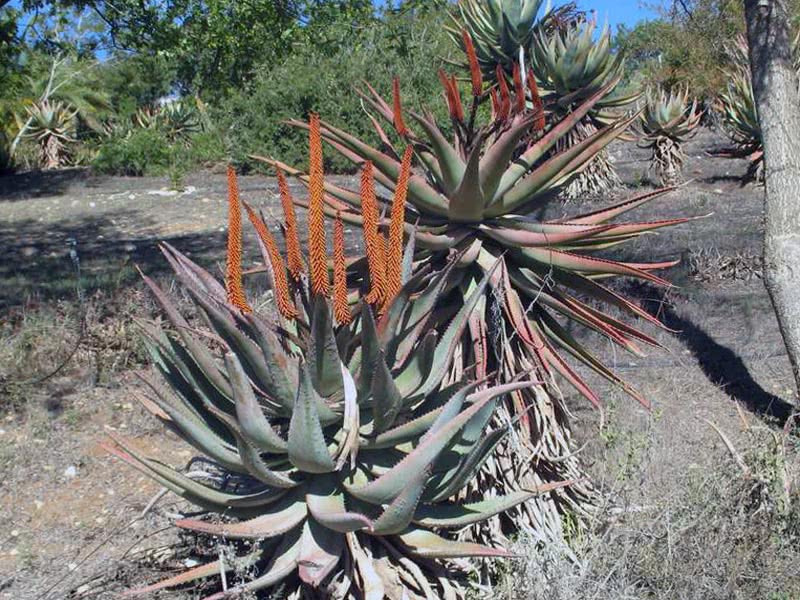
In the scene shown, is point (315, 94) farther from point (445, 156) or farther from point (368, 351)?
point (368, 351)

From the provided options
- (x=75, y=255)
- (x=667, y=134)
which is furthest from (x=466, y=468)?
(x=667, y=134)

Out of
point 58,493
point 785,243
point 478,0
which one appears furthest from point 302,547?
point 478,0

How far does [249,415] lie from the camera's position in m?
3.06

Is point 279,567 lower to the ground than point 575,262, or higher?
lower

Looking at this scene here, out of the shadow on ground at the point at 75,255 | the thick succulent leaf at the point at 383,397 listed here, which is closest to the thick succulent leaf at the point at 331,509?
the thick succulent leaf at the point at 383,397

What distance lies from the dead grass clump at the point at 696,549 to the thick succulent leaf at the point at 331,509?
79 centimetres

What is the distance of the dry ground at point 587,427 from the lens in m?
3.78

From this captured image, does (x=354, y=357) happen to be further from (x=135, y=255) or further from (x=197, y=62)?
(x=197, y=62)

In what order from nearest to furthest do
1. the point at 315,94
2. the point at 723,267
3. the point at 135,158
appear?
the point at 723,267, the point at 315,94, the point at 135,158

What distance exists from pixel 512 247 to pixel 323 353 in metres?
1.25

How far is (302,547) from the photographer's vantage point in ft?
10.5

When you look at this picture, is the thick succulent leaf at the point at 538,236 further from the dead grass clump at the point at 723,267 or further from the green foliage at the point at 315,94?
the green foliage at the point at 315,94

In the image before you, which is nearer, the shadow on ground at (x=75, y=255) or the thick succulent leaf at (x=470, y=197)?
the thick succulent leaf at (x=470, y=197)

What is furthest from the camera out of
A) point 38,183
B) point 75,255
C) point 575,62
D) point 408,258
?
point 38,183
